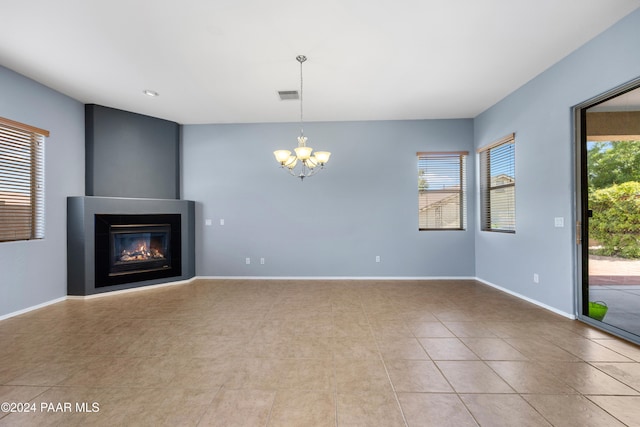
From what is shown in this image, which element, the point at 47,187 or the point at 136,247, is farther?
the point at 136,247

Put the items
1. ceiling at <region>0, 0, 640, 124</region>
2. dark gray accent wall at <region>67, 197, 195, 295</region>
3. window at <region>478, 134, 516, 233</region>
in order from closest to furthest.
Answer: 1. ceiling at <region>0, 0, 640, 124</region>
2. dark gray accent wall at <region>67, 197, 195, 295</region>
3. window at <region>478, 134, 516, 233</region>

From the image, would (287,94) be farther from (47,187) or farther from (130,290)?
(130,290)

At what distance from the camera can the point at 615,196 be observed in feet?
9.07

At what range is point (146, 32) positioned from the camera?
2.62 m

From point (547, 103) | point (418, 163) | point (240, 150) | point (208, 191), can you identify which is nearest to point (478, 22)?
point (547, 103)

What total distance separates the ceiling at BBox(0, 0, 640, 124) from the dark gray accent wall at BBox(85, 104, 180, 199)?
15.6 inches

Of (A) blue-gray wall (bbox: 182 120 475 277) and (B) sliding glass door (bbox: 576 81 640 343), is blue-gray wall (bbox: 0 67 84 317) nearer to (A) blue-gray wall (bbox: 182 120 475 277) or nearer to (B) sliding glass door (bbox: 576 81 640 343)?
(A) blue-gray wall (bbox: 182 120 475 277)

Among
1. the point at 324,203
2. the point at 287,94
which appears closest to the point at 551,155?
the point at 324,203

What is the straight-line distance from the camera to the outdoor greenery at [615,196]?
2.60 metres

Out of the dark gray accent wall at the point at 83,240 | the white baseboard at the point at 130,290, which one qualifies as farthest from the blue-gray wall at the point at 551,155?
the dark gray accent wall at the point at 83,240

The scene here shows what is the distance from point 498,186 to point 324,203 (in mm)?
2923

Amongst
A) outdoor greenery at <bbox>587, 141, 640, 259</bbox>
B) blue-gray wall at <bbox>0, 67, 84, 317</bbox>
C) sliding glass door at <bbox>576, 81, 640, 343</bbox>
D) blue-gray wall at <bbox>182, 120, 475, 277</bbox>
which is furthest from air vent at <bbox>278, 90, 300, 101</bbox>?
outdoor greenery at <bbox>587, 141, 640, 259</bbox>

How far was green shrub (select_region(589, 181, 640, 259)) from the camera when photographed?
260 centimetres

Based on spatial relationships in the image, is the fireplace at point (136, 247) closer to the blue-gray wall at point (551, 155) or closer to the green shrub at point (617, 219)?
the blue-gray wall at point (551, 155)
